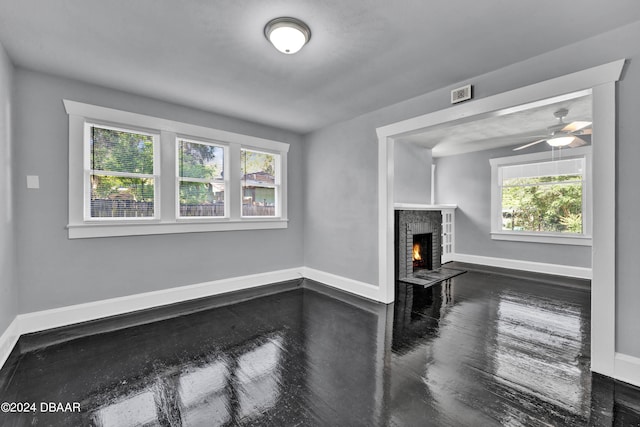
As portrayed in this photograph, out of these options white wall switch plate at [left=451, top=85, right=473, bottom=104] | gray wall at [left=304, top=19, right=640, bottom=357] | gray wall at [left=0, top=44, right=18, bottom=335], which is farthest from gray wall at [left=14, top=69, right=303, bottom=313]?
white wall switch plate at [left=451, top=85, right=473, bottom=104]

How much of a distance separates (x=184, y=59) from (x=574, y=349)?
15.1 feet

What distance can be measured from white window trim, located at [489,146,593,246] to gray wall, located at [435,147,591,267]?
0.10 meters

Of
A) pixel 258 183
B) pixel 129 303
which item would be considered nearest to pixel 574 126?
pixel 258 183

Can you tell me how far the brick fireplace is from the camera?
511cm

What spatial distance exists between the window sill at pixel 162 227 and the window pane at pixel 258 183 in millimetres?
208

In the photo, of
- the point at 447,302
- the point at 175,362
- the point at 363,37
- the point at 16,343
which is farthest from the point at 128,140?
the point at 447,302

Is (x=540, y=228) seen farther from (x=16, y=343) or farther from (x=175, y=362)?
(x=16, y=343)

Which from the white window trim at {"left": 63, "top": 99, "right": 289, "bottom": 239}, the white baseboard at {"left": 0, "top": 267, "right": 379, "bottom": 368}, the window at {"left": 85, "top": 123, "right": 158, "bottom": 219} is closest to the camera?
the white baseboard at {"left": 0, "top": 267, "right": 379, "bottom": 368}

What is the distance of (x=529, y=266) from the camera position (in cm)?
578

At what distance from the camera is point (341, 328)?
3092 millimetres

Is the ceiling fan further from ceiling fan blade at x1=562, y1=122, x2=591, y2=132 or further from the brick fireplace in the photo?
the brick fireplace

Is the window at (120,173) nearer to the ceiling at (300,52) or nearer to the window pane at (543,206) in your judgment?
the ceiling at (300,52)

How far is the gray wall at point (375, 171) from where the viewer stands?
2158mm

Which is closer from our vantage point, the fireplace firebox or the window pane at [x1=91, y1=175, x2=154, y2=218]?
the window pane at [x1=91, y1=175, x2=154, y2=218]
